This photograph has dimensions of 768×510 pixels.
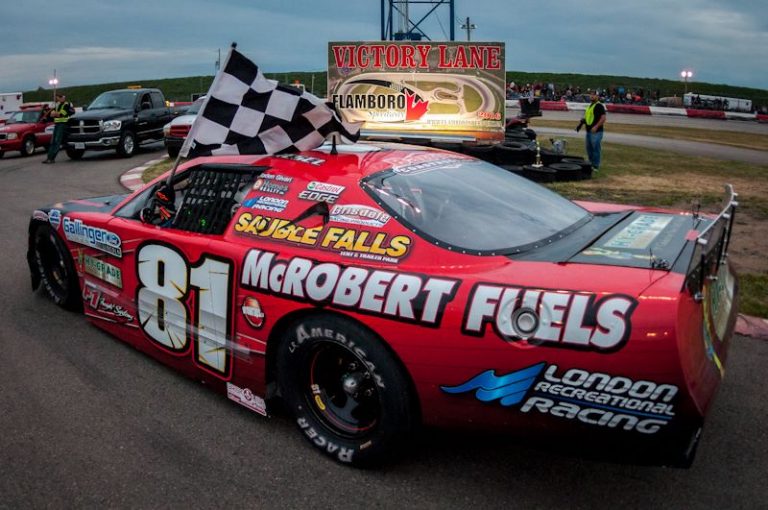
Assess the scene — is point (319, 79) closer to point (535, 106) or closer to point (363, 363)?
point (535, 106)

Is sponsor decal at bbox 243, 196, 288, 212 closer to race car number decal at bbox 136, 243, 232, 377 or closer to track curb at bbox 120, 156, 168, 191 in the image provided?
race car number decal at bbox 136, 243, 232, 377

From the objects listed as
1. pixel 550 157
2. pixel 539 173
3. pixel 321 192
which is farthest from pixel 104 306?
pixel 550 157

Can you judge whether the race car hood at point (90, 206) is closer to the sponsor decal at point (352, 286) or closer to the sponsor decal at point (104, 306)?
the sponsor decal at point (104, 306)

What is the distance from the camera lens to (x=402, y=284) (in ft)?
8.41

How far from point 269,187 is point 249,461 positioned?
1.30 metres

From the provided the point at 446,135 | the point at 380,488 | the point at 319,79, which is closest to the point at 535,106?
the point at 446,135

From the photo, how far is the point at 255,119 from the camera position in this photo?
359cm

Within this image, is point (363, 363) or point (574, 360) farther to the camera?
point (363, 363)

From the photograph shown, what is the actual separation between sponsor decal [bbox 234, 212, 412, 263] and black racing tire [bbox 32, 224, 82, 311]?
1.99 m

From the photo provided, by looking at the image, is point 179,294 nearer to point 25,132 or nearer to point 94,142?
point 94,142

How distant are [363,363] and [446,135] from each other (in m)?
11.2

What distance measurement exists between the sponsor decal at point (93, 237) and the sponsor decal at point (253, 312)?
1225 millimetres

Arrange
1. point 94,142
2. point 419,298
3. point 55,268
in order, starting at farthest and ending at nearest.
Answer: point 94,142 < point 55,268 < point 419,298

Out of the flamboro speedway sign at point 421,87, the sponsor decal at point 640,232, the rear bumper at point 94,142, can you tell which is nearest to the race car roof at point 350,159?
the sponsor decal at point 640,232
